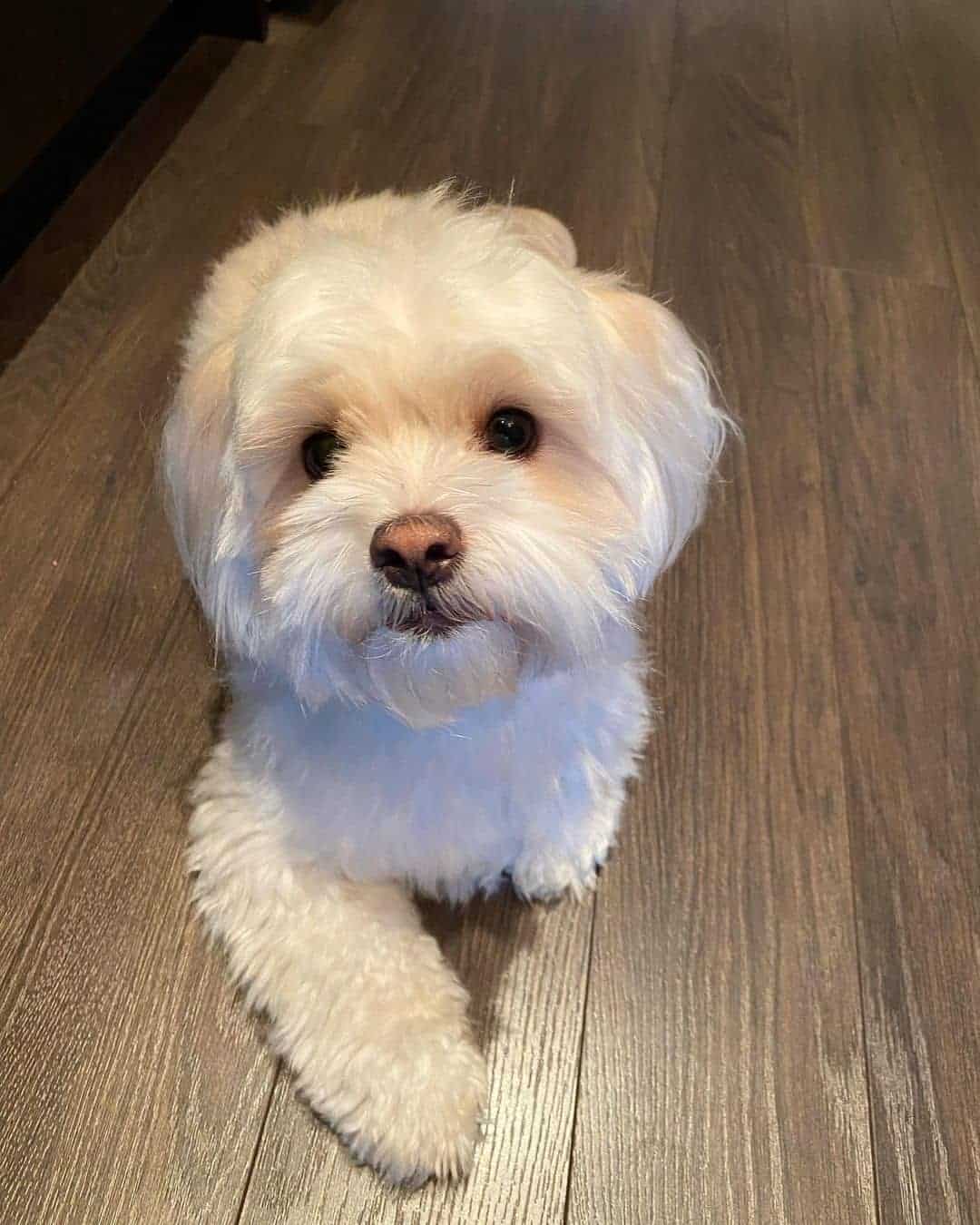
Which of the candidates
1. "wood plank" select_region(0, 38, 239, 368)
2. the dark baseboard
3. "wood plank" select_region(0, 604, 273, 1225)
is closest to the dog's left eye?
"wood plank" select_region(0, 604, 273, 1225)

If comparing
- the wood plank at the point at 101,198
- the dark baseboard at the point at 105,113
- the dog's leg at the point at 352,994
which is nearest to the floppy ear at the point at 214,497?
the dog's leg at the point at 352,994

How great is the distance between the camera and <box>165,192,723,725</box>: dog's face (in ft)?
2.01

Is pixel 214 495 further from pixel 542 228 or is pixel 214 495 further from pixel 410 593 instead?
pixel 542 228

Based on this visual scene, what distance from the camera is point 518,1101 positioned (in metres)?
0.89

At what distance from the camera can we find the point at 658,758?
1099 mm

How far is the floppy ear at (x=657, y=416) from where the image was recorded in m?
0.71

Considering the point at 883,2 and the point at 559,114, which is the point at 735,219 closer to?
the point at 559,114

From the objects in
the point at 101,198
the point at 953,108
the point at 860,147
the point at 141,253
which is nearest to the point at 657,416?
the point at 141,253

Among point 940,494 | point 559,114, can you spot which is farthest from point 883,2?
point 940,494

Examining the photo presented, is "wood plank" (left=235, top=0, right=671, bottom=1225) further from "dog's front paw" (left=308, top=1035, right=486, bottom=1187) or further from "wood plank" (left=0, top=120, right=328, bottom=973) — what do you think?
"wood plank" (left=0, top=120, right=328, bottom=973)

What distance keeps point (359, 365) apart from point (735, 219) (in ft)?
4.34

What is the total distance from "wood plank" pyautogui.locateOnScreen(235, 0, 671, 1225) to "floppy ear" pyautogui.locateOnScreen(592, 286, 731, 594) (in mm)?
452

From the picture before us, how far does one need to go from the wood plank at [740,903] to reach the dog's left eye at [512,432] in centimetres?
52

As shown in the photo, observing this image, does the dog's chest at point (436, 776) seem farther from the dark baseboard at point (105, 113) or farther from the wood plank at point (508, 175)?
the dark baseboard at point (105, 113)
